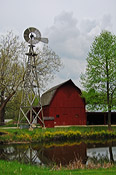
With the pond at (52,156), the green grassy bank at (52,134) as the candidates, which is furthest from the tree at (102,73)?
the pond at (52,156)

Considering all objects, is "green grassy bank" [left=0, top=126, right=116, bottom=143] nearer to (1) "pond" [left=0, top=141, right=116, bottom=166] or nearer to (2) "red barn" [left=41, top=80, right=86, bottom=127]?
(1) "pond" [left=0, top=141, right=116, bottom=166]

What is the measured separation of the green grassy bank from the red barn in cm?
522

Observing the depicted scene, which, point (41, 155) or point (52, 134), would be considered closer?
point (41, 155)

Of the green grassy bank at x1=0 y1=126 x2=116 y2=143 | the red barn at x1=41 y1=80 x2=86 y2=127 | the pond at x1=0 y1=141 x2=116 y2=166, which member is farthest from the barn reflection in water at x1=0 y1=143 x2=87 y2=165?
the red barn at x1=41 y1=80 x2=86 y2=127

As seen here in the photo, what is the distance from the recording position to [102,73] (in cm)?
2781

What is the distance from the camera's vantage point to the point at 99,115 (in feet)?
119

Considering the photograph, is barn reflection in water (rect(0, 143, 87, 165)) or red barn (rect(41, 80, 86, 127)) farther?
red barn (rect(41, 80, 86, 127))

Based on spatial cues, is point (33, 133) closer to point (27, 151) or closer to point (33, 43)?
point (27, 151)

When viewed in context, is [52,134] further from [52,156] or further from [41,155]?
[52,156]

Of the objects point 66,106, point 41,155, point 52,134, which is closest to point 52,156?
point 41,155

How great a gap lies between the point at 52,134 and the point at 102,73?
421 inches

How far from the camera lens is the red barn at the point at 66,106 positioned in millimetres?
31375

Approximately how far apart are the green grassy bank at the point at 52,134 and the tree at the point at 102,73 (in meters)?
2.25

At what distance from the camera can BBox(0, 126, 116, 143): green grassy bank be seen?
22.1 metres
